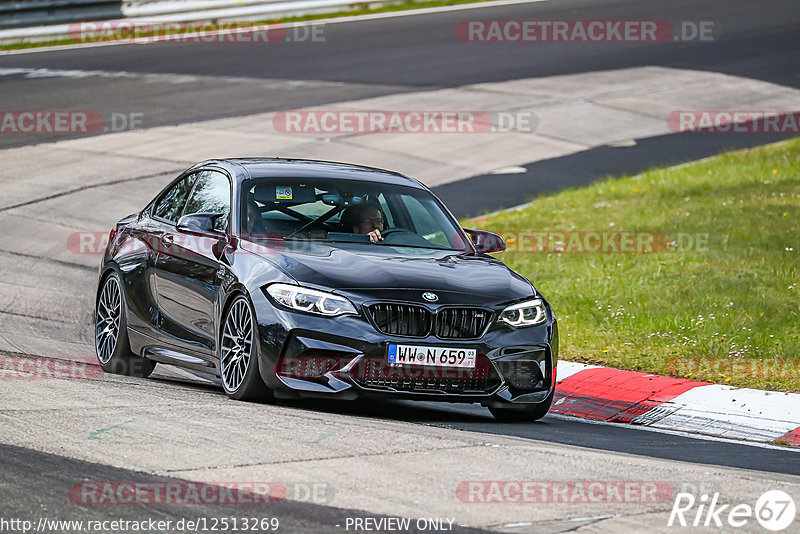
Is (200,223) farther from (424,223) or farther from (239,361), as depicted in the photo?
(424,223)

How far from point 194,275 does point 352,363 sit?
170 cm

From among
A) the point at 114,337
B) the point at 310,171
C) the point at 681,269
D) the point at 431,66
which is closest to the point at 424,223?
the point at 310,171

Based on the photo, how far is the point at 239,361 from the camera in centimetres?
819

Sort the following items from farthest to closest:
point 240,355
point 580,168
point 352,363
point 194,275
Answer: point 580,168, point 194,275, point 240,355, point 352,363

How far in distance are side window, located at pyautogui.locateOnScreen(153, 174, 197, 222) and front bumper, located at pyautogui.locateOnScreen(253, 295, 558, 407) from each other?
7.03 ft

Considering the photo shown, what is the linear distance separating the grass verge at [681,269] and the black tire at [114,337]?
11.3 ft

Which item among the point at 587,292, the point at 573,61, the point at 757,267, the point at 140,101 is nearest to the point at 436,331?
the point at 587,292

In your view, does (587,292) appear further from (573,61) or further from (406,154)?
(573,61)

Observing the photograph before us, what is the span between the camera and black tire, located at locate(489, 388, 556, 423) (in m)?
8.48

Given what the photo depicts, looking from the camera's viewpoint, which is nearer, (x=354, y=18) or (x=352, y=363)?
(x=352, y=363)

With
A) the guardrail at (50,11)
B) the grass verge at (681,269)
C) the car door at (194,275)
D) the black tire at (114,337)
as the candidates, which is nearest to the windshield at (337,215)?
the car door at (194,275)

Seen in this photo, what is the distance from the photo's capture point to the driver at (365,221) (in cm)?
895

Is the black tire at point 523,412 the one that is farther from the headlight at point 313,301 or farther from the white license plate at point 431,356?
the headlight at point 313,301

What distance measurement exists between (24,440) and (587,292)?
7488 mm
